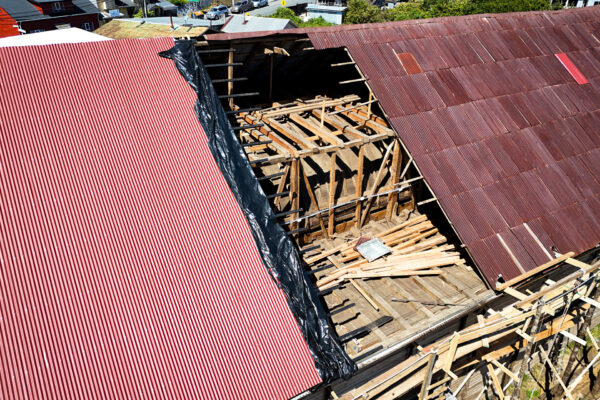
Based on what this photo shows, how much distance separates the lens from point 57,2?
60062mm

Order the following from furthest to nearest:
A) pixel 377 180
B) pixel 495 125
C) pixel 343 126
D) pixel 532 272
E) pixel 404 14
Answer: pixel 404 14 < pixel 495 125 < pixel 343 126 < pixel 377 180 < pixel 532 272

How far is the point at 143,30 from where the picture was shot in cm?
4462

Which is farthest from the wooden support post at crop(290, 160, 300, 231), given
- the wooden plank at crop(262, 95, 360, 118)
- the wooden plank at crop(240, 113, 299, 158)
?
the wooden plank at crop(262, 95, 360, 118)

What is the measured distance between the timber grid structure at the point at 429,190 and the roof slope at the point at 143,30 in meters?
25.3

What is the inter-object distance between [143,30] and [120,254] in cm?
3953

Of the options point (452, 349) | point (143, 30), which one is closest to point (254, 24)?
point (143, 30)

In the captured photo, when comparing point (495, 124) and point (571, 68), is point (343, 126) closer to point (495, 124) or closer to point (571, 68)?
point (495, 124)

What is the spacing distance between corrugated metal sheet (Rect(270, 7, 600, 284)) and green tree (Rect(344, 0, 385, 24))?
4941 cm

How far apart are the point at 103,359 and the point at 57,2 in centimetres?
6475

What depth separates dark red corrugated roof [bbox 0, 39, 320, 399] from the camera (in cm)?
988

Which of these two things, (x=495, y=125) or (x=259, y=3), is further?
(x=259, y=3)

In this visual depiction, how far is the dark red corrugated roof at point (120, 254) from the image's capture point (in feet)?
32.4

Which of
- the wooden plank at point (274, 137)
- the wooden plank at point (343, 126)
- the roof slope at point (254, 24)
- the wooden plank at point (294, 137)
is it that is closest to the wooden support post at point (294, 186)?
the wooden plank at point (274, 137)

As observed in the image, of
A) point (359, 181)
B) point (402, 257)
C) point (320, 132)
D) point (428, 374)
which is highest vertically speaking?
point (320, 132)
